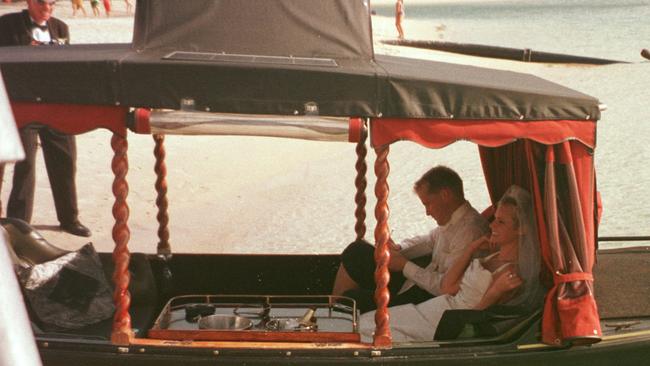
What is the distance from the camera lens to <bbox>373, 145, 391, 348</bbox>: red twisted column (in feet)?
16.4

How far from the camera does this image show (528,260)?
17.9ft

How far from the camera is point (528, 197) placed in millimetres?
5652

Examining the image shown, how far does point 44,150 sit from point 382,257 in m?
5.58

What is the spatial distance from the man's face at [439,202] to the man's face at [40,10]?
4564mm

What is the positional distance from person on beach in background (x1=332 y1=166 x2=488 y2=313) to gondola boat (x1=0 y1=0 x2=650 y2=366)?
0.38 meters

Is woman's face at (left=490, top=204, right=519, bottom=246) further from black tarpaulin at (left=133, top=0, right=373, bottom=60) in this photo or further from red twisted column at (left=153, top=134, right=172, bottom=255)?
red twisted column at (left=153, top=134, right=172, bottom=255)

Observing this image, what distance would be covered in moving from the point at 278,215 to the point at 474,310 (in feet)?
28.9

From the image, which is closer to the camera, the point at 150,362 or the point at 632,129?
the point at 150,362

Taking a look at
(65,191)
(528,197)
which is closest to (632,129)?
(65,191)

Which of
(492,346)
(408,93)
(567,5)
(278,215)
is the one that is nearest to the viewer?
(408,93)

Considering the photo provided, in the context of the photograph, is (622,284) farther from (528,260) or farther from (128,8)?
(128,8)

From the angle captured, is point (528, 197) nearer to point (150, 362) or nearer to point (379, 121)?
point (379, 121)

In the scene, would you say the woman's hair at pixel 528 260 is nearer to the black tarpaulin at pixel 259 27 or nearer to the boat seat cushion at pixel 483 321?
the boat seat cushion at pixel 483 321

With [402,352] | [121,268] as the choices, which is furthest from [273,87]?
[402,352]
